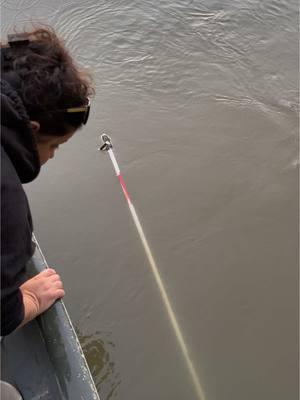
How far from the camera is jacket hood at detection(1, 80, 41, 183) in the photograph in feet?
4.34

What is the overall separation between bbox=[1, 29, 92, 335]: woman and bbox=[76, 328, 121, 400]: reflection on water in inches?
33.7

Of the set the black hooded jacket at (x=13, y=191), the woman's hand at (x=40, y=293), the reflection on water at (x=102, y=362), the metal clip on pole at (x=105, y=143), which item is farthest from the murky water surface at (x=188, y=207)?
the black hooded jacket at (x=13, y=191)

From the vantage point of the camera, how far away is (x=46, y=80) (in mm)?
1425

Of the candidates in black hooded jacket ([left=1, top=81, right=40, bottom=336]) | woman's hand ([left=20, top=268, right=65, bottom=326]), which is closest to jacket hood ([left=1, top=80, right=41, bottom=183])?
black hooded jacket ([left=1, top=81, right=40, bottom=336])

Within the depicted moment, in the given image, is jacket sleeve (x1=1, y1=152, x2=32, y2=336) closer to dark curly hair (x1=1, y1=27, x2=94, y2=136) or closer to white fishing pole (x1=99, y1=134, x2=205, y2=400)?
dark curly hair (x1=1, y1=27, x2=94, y2=136)

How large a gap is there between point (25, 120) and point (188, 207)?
1742mm

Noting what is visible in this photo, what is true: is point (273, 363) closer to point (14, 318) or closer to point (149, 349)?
point (149, 349)

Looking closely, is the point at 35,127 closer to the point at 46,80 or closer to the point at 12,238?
the point at 46,80

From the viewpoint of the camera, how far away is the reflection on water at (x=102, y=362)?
7.43 ft

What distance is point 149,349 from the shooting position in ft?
7.84

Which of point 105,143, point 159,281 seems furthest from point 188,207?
point 105,143

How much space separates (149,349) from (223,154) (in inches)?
57.8

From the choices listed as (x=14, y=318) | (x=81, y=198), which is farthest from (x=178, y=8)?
(x=14, y=318)

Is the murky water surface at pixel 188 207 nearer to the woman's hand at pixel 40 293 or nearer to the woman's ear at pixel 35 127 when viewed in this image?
the woman's hand at pixel 40 293
